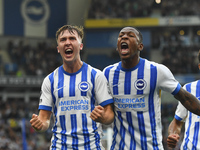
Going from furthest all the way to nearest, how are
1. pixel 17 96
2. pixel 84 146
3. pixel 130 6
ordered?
pixel 130 6, pixel 17 96, pixel 84 146

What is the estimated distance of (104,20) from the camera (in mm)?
24641

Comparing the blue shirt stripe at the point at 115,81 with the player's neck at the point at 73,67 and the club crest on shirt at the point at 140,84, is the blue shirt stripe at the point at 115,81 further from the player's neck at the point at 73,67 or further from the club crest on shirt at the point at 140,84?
the player's neck at the point at 73,67

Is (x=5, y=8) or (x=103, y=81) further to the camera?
(x=5, y=8)

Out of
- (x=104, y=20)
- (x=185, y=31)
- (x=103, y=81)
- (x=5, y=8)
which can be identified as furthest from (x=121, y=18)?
(x=103, y=81)

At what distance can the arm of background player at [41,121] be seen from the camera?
4.10 m

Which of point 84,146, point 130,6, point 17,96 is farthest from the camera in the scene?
point 130,6

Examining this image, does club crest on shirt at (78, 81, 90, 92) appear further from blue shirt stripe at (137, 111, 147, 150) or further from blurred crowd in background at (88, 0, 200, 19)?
blurred crowd in background at (88, 0, 200, 19)

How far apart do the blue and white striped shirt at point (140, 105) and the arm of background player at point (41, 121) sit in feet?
2.56

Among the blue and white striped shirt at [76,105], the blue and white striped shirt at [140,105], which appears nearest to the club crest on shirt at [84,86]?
the blue and white striped shirt at [76,105]

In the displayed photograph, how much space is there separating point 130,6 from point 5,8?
26.2 ft

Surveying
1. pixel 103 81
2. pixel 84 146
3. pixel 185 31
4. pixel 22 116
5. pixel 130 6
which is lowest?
pixel 22 116

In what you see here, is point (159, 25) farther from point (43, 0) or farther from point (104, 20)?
point (43, 0)

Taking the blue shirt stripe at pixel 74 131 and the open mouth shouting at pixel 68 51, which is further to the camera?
the open mouth shouting at pixel 68 51

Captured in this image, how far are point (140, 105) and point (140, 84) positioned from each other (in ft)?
0.78
